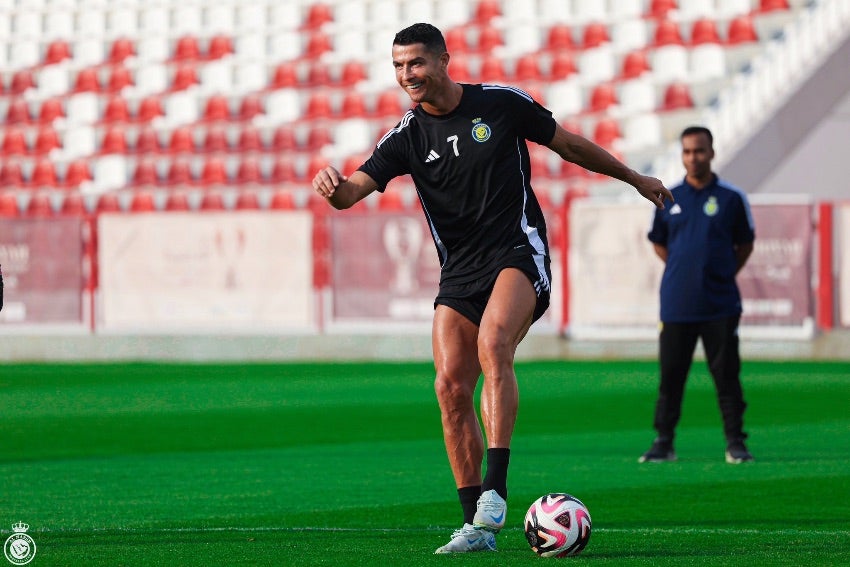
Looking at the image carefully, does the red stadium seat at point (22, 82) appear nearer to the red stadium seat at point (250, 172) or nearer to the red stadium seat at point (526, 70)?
the red stadium seat at point (250, 172)

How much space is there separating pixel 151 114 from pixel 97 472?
1934 cm

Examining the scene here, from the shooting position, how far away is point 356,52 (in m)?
28.5

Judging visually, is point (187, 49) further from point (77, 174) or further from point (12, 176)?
point (12, 176)

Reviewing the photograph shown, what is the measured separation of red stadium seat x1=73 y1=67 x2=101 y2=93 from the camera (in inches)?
1164

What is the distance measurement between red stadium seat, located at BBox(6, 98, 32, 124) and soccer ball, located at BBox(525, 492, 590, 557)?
81.1ft

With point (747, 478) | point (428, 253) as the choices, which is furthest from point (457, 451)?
point (428, 253)

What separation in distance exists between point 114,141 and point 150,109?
899mm

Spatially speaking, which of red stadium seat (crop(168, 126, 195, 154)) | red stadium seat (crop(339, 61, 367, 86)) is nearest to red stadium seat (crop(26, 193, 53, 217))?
red stadium seat (crop(168, 126, 195, 154))

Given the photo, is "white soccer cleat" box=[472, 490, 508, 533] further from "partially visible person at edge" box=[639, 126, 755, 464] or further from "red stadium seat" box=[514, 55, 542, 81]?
"red stadium seat" box=[514, 55, 542, 81]

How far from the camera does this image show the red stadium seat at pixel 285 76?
28.3m

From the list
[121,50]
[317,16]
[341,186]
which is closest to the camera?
[341,186]

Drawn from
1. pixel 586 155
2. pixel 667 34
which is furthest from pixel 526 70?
pixel 586 155

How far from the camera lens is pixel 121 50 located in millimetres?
30156

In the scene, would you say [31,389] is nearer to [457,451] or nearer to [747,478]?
[747,478]
